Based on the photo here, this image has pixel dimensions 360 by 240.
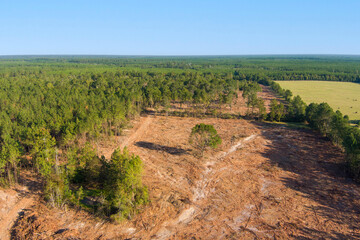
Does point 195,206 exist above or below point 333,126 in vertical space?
below

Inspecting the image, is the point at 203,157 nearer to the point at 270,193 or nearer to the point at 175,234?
the point at 270,193

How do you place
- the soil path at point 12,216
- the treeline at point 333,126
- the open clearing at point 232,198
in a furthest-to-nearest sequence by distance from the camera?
the treeline at point 333,126 < the open clearing at point 232,198 < the soil path at point 12,216

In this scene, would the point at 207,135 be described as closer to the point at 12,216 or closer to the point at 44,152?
the point at 44,152

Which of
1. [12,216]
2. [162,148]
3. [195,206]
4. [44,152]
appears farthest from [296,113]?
[12,216]

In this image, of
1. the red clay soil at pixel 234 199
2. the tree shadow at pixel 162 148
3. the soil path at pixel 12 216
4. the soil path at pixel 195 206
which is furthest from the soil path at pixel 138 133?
the soil path at pixel 12 216

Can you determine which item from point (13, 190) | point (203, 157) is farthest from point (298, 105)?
point (13, 190)

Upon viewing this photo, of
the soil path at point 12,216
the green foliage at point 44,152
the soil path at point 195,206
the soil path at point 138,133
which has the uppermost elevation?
the green foliage at point 44,152

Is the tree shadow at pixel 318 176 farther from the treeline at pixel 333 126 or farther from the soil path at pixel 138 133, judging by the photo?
the soil path at pixel 138 133
